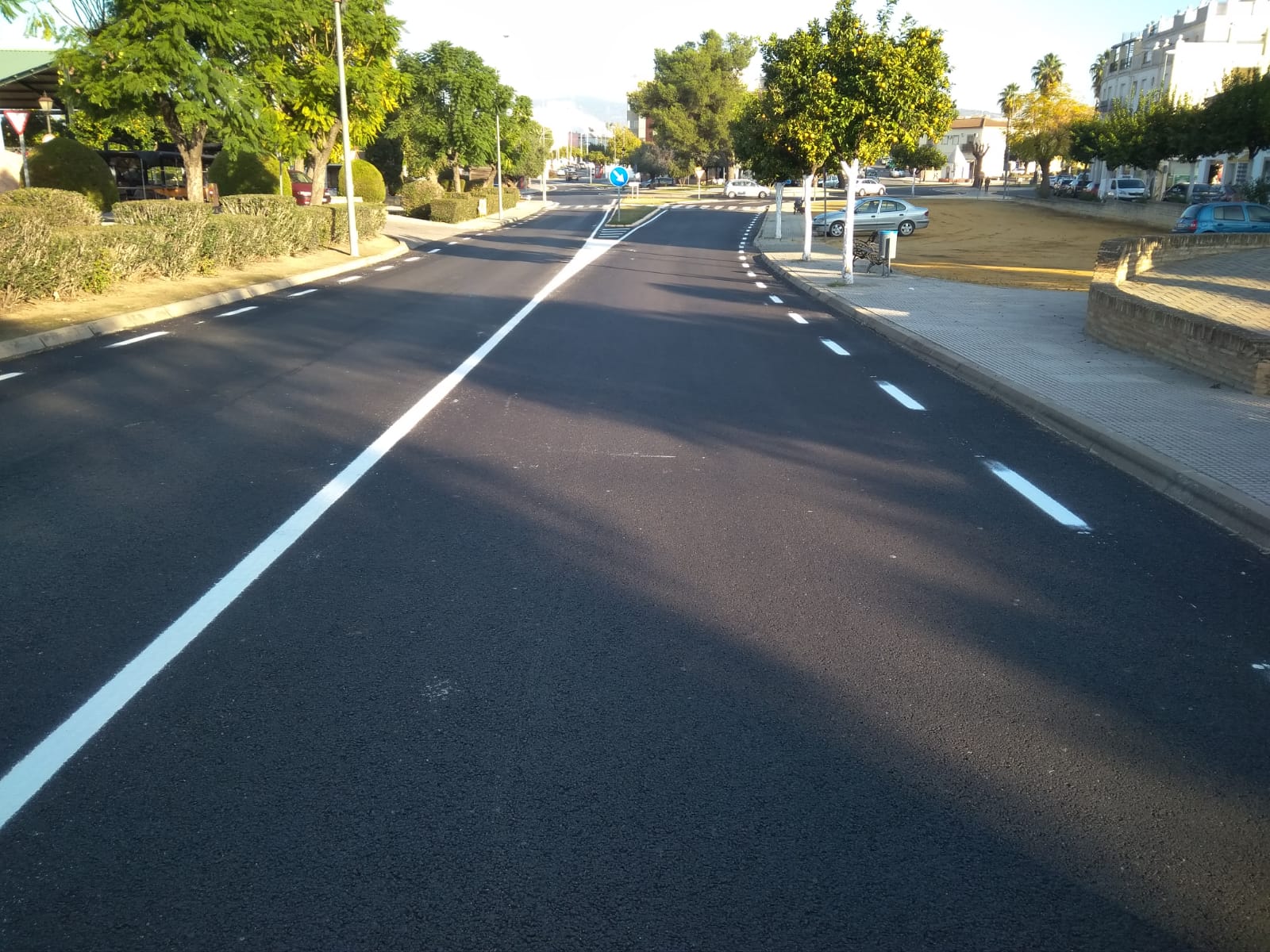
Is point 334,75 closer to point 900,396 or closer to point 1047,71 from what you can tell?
point 900,396

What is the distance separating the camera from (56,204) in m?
19.2

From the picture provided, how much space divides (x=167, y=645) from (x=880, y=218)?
3975cm

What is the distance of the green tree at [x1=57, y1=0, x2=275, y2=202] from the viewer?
1026 inches

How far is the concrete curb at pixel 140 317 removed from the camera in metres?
13.0

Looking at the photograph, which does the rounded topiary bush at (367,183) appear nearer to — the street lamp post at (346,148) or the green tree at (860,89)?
the street lamp post at (346,148)

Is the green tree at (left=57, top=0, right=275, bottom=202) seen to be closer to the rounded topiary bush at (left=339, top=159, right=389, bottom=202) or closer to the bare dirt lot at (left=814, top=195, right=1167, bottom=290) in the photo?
the bare dirt lot at (left=814, top=195, right=1167, bottom=290)

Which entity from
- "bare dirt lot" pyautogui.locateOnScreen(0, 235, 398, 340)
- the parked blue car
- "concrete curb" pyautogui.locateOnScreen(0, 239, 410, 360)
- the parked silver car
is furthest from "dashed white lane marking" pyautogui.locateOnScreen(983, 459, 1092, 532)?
the parked silver car

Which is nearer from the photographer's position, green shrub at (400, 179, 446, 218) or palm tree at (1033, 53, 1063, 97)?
green shrub at (400, 179, 446, 218)

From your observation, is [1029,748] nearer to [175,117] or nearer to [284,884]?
[284,884]

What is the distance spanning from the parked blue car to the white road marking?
28.1 m

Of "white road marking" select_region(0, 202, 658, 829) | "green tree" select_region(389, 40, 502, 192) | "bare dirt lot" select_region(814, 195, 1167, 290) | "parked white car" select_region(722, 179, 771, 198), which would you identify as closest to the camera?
"white road marking" select_region(0, 202, 658, 829)

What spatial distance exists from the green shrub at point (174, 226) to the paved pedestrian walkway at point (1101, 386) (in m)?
12.0

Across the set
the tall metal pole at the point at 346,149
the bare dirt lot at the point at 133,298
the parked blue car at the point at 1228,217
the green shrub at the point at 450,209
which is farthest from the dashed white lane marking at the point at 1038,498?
the green shrub at the point at 450,209

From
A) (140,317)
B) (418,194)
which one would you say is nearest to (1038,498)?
(140,317)
